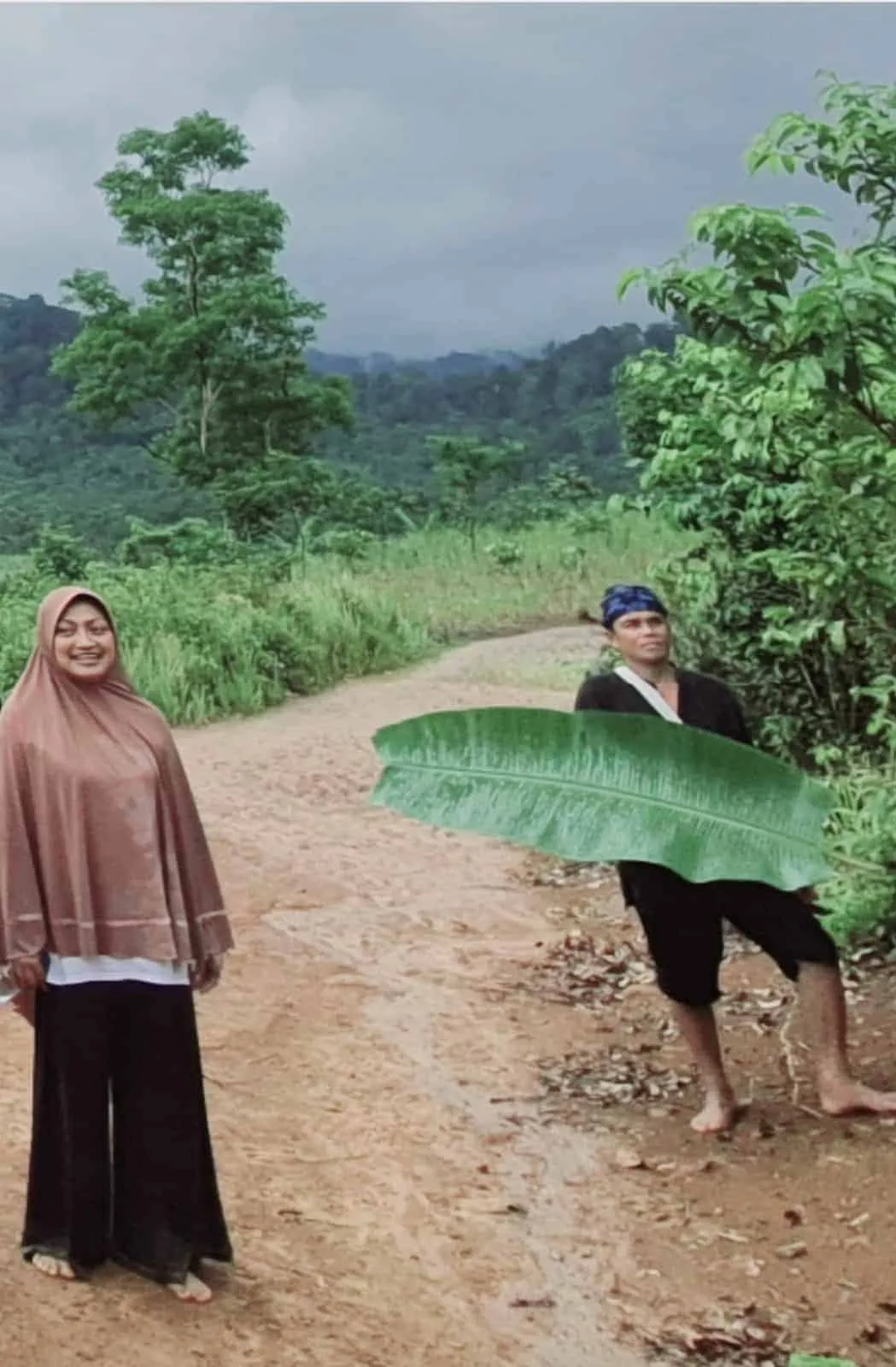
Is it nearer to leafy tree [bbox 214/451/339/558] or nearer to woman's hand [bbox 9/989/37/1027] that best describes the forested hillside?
leafy tree [bbox 214/451/339/558]

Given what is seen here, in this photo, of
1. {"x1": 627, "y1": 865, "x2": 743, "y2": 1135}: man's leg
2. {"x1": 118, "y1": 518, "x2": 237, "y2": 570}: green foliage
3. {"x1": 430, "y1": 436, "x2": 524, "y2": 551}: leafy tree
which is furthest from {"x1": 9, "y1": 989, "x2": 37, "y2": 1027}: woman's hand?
{"x1": 430, "y1": 436, "x2": 524, "y2": 551}: leafy tree

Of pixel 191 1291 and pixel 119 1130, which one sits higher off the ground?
pixel 119 1130

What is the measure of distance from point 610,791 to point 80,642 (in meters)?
1.06

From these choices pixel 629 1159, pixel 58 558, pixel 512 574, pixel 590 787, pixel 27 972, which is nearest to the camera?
pixel 590 787

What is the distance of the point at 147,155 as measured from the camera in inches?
766

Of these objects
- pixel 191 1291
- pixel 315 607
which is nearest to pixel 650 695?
pixel 191 1291

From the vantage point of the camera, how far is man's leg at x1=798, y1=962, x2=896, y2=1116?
4164 mm

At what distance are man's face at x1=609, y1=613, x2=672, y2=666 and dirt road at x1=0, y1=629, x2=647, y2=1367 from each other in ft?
4.29

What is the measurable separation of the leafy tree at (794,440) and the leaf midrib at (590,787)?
0.83m

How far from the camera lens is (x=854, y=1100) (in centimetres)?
434

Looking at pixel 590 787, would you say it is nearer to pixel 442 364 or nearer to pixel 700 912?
pixel 700 912

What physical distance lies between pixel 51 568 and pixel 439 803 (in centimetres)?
Answer: 1254

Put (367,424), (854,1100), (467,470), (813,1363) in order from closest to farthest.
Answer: (813,1363) < (854,1100) < (467,470) < (367,424)

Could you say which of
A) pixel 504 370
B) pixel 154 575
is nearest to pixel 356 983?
pixel 154 575
